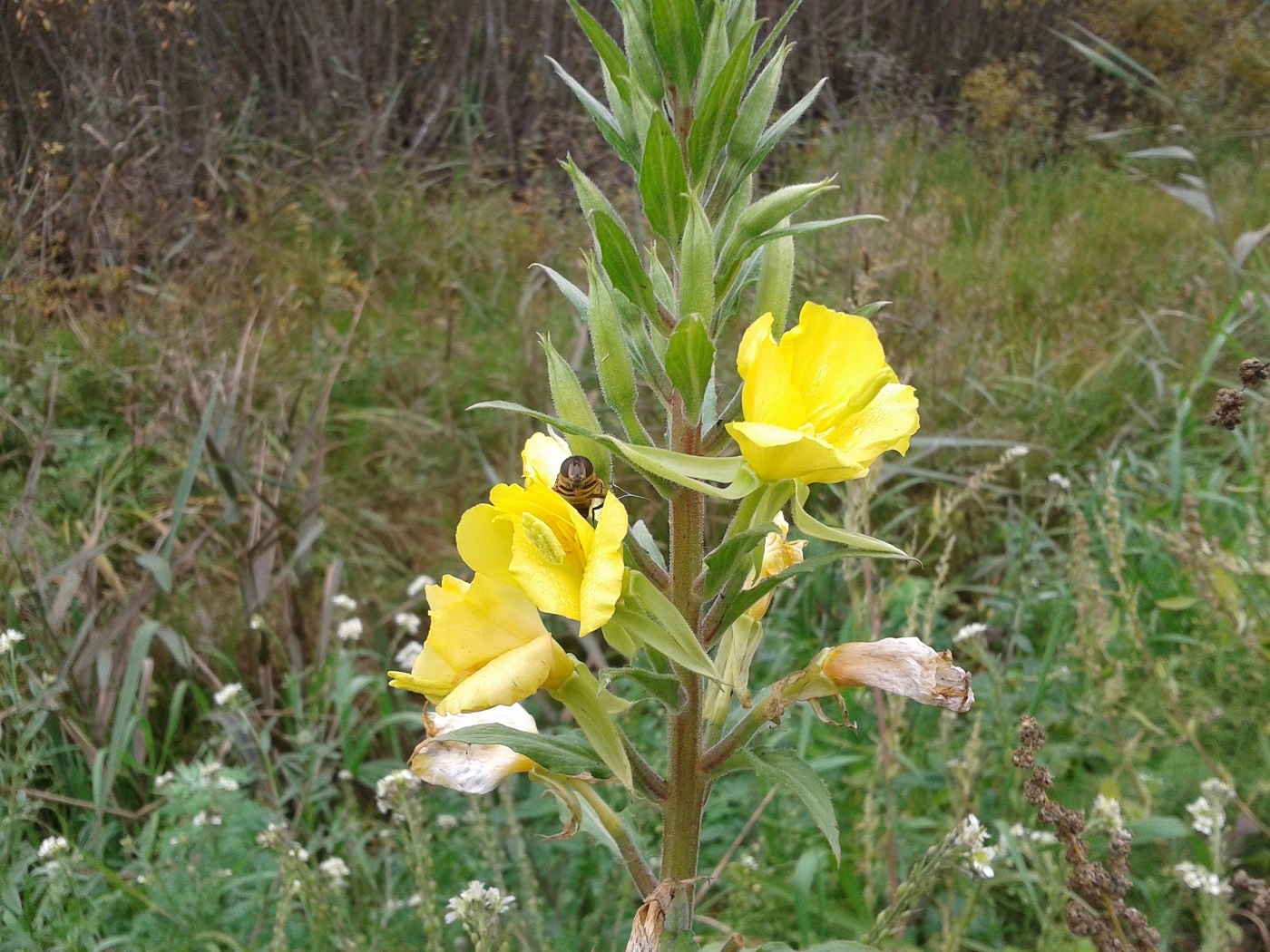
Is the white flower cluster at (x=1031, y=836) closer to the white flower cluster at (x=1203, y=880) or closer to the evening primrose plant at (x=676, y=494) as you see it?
the white flower cluster at (x=1203, y=880)

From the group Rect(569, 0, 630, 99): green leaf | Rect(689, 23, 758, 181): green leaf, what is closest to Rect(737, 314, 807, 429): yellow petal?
Rect(689, 23, 758, 181): green leaf

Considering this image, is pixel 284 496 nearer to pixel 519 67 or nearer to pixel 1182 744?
pixel 1182 744

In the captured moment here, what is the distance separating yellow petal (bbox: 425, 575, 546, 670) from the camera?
95cm

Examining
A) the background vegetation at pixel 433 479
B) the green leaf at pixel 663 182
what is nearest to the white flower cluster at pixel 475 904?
the background vegetation at pixel 433 479

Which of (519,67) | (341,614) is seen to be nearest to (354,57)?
(519,67)

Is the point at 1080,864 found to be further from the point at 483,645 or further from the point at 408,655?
the point at 408,655

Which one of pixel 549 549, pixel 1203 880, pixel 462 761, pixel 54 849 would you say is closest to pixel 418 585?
pixel 54 849

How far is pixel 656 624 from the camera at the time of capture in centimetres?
95

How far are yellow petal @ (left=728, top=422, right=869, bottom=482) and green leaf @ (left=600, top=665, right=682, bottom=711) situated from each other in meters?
0.23

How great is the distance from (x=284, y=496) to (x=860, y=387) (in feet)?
8.86

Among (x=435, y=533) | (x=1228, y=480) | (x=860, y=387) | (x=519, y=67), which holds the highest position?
(x=860, y=387)

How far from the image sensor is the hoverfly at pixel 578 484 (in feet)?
3.14

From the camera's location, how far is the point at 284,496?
325 centimetres

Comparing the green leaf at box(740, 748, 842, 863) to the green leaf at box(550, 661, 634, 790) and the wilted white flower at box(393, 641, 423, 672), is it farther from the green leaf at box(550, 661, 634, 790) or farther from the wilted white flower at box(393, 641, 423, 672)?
the wilted white flower at box(393, 641, 423, 672)
